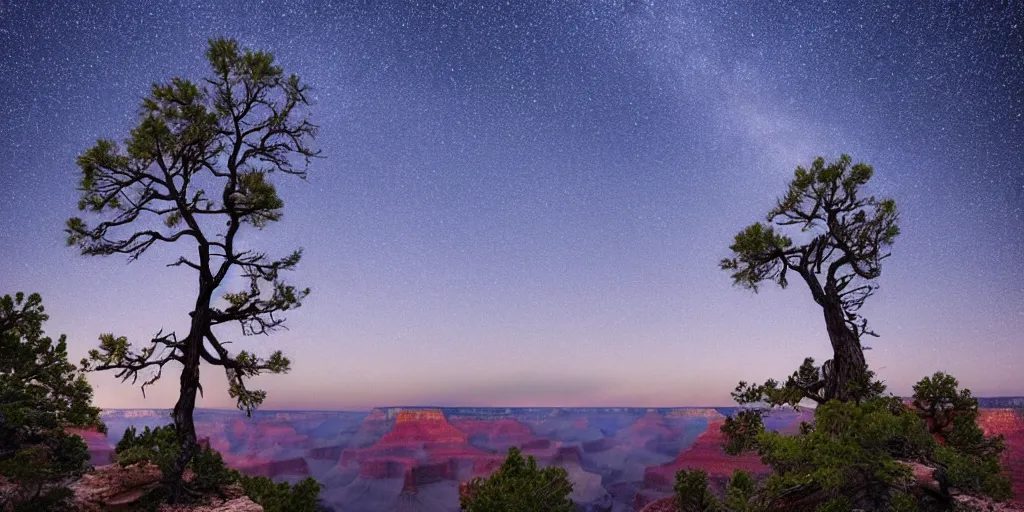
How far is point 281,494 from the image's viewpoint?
15.2 meters

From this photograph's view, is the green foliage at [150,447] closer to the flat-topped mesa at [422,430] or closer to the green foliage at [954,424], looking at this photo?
the green foliage at [954,424]

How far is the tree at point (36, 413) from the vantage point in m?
10.7

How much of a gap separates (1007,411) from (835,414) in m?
23.6

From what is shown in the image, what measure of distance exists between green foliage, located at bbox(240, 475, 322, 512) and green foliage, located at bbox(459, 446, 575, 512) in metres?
5.26

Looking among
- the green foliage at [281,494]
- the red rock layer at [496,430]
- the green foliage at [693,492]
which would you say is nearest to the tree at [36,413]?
the green foliage at [281,494]

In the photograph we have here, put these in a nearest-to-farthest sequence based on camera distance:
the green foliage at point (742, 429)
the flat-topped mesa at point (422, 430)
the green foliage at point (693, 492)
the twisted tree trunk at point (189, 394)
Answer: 1. the twisted tree trunk at point (189, 394)
2. the green foliage at point (742, 429)
3. the green foliage at point (693, 492)
4. the flat-topped mesa at point (422, 430)

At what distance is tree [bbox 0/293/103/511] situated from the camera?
10711 mm

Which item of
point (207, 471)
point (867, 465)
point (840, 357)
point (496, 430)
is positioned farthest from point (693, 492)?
point (496, 430)

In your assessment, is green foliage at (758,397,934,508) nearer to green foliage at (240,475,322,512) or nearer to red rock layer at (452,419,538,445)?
green foliage at (240,475,322,512)

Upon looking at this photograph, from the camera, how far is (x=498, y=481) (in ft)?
46.4

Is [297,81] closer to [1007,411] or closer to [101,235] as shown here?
[101,235]

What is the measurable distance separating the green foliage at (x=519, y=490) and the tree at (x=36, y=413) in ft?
30.3

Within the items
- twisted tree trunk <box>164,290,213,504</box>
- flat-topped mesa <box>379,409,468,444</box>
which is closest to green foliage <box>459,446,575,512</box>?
twisted tree trunk <box>164,290,213,504</box>

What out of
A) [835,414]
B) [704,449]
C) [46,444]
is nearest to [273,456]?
[704,449]
